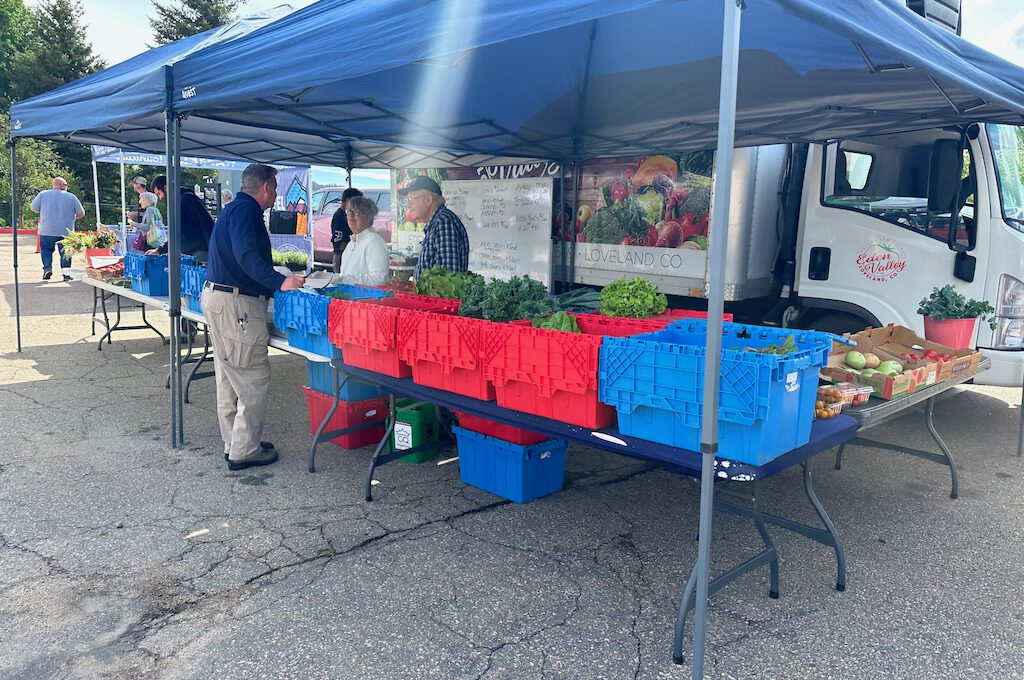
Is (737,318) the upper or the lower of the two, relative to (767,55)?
lower

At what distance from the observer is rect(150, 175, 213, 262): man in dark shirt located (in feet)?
22.8

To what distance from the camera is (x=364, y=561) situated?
353 cm

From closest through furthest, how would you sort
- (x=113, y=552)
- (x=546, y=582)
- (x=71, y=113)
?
(x=546, y=582), (x=113, y=552), (x=71, y=113)

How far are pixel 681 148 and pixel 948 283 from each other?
8.15ft

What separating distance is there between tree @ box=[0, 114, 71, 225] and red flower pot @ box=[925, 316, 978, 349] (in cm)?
2953

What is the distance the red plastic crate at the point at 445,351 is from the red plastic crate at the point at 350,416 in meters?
1.40

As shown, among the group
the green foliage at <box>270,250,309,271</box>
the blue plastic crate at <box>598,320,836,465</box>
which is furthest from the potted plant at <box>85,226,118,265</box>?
the blue plastic crate at <box>598,320,836,465</box>

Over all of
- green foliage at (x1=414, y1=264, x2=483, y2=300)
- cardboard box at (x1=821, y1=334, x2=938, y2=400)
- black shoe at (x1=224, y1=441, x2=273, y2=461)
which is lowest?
black shoe at (x1=224, y1=441, x2=273, y2=461)

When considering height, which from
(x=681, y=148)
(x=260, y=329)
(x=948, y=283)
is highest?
(x=681, y=148)

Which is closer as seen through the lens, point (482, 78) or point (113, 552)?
point (113, 552)

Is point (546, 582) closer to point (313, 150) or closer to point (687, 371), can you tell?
point (687, 371)

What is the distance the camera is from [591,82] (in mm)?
5973

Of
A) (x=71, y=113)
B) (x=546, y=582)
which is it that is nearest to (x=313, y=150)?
(x=71, y=113)

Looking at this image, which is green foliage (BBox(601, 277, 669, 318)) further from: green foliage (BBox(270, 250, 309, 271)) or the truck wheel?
green foliage (BBox(270, 250, 309, 271))
